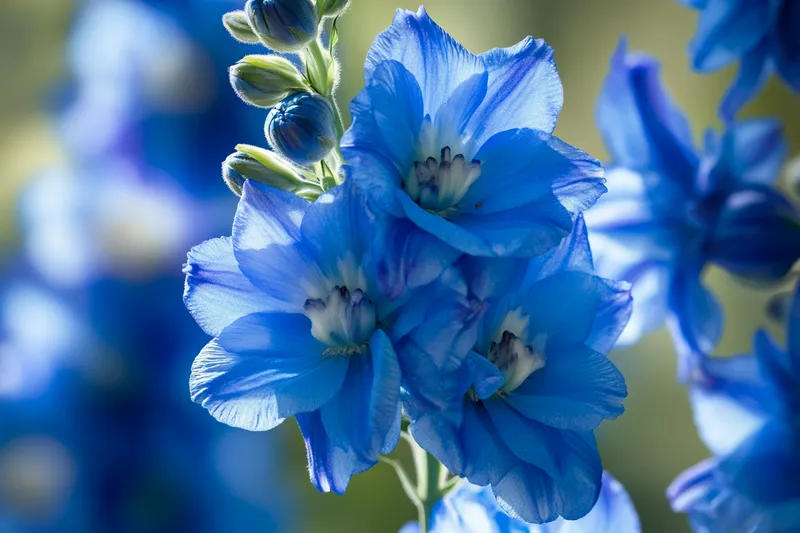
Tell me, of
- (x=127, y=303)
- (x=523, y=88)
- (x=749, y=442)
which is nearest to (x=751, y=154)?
(x=749, y=442)

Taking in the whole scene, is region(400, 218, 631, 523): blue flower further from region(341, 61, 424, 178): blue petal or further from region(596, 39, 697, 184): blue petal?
region(596, 39, 697, 184): blue petal

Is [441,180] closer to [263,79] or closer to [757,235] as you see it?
[263,79]

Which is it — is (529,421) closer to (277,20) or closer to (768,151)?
(277,20)

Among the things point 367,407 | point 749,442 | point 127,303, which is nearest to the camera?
point 367,407

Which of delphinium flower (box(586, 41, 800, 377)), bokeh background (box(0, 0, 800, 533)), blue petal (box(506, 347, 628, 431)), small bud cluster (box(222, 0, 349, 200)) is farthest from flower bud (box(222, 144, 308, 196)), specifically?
bokeh background (box(0, 0, 800, 533))

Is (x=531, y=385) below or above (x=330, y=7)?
below

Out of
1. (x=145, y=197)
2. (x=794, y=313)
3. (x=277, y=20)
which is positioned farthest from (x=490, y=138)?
(x=145, y=197)
